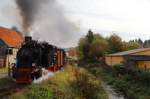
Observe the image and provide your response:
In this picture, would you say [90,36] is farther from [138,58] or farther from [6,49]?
[6,49]

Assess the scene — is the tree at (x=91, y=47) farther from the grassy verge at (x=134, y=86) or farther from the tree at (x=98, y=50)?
the grassy verge at (x=134, y=86)

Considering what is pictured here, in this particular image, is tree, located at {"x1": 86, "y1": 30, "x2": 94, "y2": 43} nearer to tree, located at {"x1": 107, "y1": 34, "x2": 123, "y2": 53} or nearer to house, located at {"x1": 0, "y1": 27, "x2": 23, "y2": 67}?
tree, located at {"x1": 107, "y1": 34, "x2": 123, "y2": 53}

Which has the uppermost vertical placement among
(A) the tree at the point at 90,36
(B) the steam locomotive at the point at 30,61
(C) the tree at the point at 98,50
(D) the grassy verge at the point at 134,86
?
(A) the tree at the point at 90,36

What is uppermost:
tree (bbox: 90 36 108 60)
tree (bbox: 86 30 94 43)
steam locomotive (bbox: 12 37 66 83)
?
tree (bbox: 86 30 94 43)

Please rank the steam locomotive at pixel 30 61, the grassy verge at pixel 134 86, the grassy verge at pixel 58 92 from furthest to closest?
the grassy verge at pixel 134 86, the steam locomotive at pixel 30 61, the grassy verge at pixel 58 92

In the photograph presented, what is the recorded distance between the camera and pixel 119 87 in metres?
42.3

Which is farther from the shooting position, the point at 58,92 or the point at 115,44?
the point at 115,44

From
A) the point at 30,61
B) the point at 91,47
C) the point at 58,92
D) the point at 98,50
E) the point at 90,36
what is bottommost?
the point at 58,92

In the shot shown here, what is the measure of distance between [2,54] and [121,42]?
52.0 metres

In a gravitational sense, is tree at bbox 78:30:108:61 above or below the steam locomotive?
above

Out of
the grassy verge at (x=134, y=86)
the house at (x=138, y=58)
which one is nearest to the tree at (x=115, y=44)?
Result: the house at (x=138, y=58)

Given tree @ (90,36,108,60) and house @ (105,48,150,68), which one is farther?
tree @ (90,36,108,60)

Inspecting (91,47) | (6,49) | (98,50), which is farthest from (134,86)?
(91,47)

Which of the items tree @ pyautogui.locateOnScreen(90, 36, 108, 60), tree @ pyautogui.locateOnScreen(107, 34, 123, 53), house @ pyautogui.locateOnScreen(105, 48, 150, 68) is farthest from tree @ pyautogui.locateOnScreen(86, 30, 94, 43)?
house @ pyautogui.locateOnScreen(105, 48, 150, 68)
